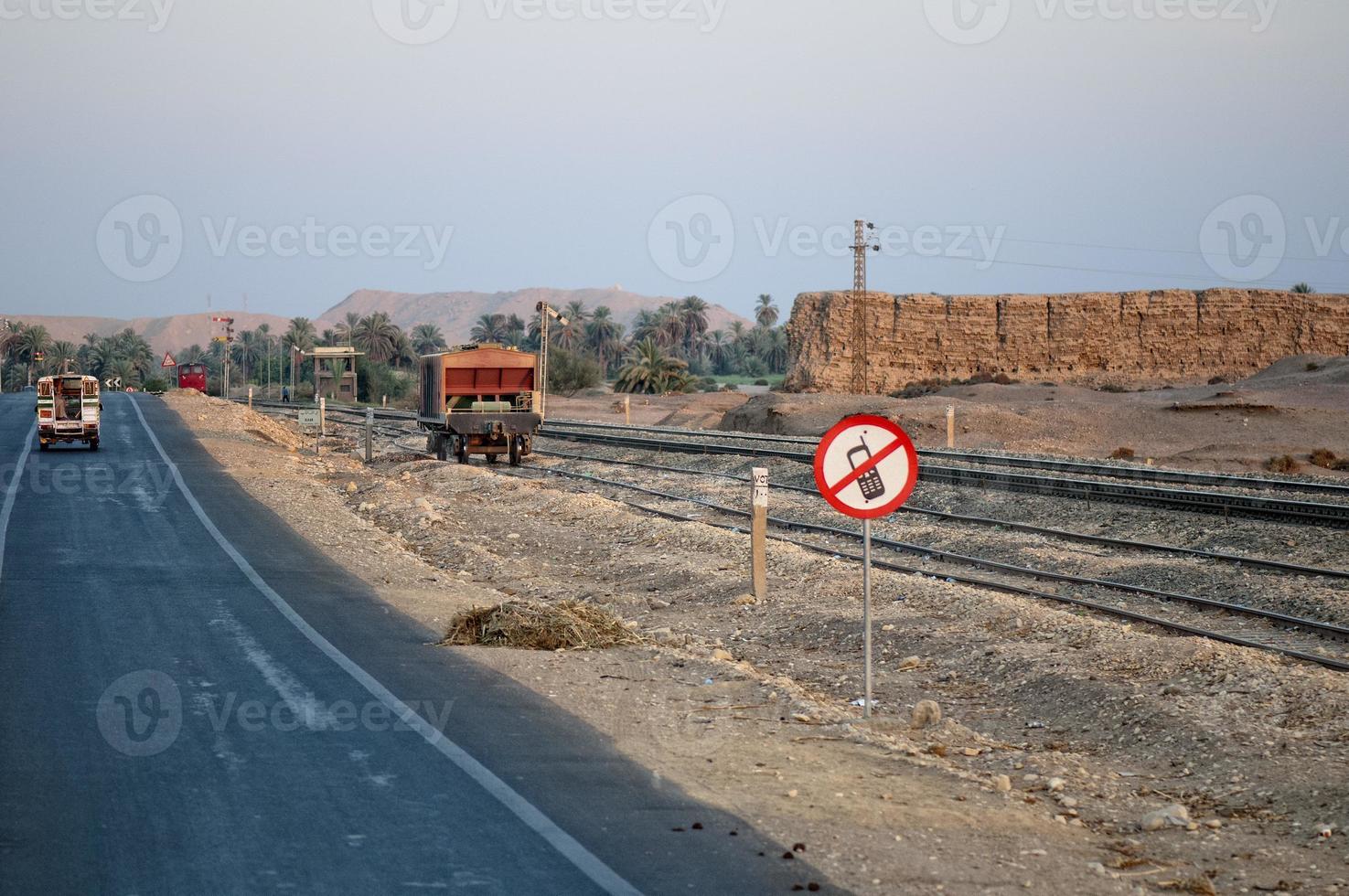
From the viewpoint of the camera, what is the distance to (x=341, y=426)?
61.8 metres

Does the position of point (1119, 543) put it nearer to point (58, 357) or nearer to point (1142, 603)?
point (1142, 603)

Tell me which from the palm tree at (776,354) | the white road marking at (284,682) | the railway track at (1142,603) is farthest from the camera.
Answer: the palm tree at (776,354)

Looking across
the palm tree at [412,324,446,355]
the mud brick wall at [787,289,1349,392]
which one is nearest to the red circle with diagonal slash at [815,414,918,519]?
the mud brick wall at [787,289,1349,392]

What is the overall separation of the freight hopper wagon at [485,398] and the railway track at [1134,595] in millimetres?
13404

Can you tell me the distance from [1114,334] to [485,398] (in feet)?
151

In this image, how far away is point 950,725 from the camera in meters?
9.86

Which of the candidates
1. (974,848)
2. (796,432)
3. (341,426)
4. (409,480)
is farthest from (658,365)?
(974,848)

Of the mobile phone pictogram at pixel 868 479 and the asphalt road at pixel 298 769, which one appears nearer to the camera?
the asphalt road at pixel 298 769

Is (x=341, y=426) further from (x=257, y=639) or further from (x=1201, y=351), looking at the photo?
(x=257, y=639)

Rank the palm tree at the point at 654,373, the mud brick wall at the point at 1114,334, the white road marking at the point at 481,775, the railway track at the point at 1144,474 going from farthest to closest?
the palm tree at the point at 654,373
the mud brick wall at the point at 1114,334
the railway track at the point at 1144,474
the white road marking at the point at 481,775

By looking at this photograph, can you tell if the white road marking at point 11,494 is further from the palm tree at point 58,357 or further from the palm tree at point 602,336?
the palm tree at point 58,357

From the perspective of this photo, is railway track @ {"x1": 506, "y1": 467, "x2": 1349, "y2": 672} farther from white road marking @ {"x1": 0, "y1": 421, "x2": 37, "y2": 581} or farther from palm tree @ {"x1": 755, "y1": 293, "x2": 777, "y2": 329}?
palm tree @ {"x1": 755, "y1": 293, "x2": 777, "y2": 329}

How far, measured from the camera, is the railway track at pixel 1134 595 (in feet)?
41.2

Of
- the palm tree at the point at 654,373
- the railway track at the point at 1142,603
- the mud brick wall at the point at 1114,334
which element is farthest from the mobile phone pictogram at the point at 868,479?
the palm tree at the point at 654,373
